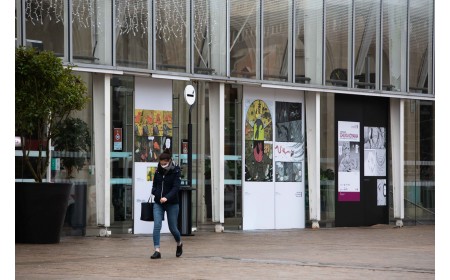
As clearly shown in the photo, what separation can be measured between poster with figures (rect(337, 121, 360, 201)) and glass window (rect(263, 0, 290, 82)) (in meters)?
2.70

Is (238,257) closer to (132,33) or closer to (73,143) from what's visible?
(73,143)

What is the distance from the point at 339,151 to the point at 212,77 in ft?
16.4

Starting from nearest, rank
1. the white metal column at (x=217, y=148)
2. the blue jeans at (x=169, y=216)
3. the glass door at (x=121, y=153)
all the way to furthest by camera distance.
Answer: the blue jeans at (x=169, y=216) < the glass door at (x=121, y=153) < the white metal column at (x=217, y=148)

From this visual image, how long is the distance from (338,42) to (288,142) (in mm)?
3244

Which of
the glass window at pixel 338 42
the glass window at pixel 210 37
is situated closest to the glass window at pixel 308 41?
the glass window at pixel 338 42

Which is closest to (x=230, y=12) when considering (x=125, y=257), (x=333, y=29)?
(x=333, y=29)

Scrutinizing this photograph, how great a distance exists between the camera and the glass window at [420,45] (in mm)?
27609

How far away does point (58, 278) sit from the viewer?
11.2 meters

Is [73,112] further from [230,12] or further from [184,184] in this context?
[230,12]

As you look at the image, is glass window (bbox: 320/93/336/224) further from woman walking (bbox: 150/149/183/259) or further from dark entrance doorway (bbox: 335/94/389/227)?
woman walking (bbox: 150/149/183/259)

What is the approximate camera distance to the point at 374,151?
27047mm

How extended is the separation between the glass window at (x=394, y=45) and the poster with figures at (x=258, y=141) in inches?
177

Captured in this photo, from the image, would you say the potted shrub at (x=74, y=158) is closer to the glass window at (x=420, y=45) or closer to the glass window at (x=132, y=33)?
the glass window at (x=132, y=33)

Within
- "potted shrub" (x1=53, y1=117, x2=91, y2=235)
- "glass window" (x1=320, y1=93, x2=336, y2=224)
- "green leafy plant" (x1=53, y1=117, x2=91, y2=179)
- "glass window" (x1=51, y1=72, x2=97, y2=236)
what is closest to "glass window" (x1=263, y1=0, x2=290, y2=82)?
"glass window" (x1=320, y1=93, x2=336, y2=224)
